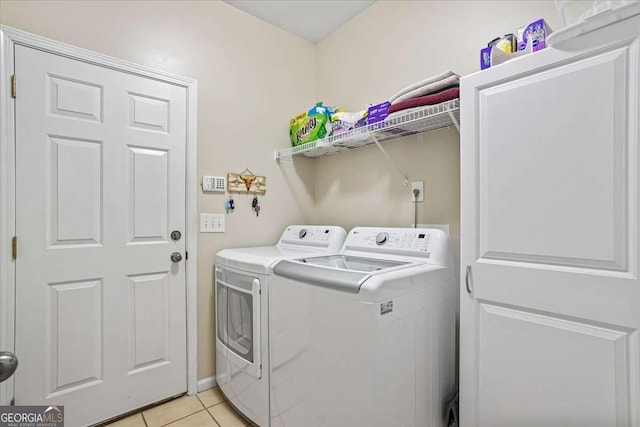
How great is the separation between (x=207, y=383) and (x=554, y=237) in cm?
213

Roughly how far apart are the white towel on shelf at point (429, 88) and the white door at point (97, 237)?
54.3 inches

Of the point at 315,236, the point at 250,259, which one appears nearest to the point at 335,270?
the point at 250,259

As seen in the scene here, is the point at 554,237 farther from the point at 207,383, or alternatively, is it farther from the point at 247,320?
the point at 207,383

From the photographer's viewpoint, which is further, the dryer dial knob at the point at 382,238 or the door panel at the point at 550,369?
the dryer dial knob at the point at 382,238

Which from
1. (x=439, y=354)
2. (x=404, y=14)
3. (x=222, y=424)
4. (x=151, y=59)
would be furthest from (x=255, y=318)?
(x=404, y=14)

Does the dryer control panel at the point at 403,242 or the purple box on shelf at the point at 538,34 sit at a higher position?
the purple box on shelf at the point at 538,34

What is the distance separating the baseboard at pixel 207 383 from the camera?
2.05 m

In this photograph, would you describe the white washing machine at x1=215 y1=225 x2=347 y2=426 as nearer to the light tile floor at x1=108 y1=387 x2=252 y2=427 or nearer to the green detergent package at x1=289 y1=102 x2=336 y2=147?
the light tile floor at x1=108 y1=387 x2=252 y2=427

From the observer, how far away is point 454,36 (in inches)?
68.4

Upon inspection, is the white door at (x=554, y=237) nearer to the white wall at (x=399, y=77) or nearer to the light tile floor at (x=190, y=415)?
the white wall at (x=399, y=77)

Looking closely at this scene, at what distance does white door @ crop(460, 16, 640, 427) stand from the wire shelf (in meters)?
0.22

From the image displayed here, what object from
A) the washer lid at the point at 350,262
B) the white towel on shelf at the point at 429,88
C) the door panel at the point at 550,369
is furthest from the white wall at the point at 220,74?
the door panel at the point at 550,369

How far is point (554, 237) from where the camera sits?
3.33 feet

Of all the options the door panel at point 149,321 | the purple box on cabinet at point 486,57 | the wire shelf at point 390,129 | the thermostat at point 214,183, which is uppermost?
the purple box on cabinet at point 486,57
